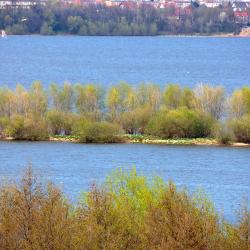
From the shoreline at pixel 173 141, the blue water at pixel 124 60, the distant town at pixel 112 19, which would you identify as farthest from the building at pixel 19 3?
the shoreline at pixel 173 141

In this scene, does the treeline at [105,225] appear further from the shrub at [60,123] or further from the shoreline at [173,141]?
the shrub at [60,123]

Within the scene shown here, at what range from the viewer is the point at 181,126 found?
130 ft

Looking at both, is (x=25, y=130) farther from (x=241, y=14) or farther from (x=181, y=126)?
(x=241, y=14)

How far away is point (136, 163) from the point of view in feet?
112

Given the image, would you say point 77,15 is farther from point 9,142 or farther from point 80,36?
point 9,142

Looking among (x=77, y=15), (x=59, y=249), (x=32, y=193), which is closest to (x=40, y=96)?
(x=32, y=193)

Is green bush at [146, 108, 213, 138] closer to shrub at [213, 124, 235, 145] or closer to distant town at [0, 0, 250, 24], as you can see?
shrub at [213, 124, 235, 145]

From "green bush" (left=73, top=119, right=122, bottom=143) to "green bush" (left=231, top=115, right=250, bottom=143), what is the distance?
12.5 feet

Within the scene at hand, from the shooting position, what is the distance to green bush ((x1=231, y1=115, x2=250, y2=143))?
38.8m

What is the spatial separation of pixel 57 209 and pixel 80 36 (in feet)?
402

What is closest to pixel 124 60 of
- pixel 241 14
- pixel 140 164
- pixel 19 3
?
pixel 19 3

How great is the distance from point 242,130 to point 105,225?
70.4 feet

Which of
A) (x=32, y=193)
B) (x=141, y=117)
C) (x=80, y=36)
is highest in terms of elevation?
(x=32, y=193)

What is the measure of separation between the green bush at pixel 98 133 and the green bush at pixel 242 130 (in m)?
3.80
